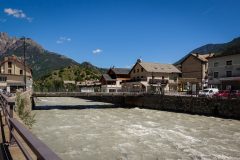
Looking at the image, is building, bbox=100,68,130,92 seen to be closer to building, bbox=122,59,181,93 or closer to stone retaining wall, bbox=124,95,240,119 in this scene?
building, bbox=122,59,181,93

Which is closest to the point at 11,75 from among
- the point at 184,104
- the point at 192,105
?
the point at 184,104

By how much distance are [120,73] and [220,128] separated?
211 feet

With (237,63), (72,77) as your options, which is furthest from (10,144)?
(72,77)

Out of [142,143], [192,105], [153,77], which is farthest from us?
[153,77]

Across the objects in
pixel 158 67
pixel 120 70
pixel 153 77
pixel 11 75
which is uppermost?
pixel 158 67

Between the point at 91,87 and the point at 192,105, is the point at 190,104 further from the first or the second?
the point at 91,87

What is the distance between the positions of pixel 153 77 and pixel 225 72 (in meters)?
A: 21.3

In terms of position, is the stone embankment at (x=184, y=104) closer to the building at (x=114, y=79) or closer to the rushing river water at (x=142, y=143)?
the rushing river water at (x=142, y=143)

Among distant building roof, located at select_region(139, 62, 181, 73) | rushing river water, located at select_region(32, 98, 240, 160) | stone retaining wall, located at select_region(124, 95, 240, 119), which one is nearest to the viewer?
rushing river water, located at select_region(32, 98, 240, 160)

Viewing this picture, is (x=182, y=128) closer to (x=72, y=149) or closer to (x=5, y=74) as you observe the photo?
(x=72, y=149)

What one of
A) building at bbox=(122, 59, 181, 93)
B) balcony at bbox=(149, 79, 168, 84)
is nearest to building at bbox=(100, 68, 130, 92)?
building at bbox=(122, 59, 181, 93)

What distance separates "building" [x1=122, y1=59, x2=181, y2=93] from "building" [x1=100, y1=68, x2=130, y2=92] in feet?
16.1

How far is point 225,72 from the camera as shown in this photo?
6131 cm

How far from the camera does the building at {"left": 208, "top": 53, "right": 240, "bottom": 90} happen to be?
58.3 meters
